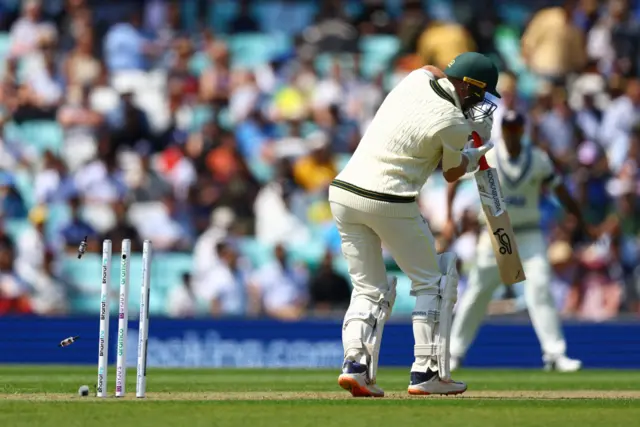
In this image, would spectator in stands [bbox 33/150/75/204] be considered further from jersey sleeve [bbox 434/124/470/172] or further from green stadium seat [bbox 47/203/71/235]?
jersey sleeve [bbox 434/124/470/172]

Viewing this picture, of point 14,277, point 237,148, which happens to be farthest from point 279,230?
point 14,277

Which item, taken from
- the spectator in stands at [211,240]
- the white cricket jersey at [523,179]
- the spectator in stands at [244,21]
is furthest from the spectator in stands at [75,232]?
the white cricket jersey at [523,179]

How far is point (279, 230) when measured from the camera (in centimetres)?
1479

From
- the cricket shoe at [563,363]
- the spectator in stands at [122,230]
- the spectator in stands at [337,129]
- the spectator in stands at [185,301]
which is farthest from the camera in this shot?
the spectator in stands at [337,129]

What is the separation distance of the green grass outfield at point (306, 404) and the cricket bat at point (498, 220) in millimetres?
718

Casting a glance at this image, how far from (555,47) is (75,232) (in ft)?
20.6

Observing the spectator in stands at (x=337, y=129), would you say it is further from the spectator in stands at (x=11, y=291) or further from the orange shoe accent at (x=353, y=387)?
the orange shoe accent at (x=353, y=387)

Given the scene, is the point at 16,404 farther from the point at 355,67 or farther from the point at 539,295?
the point at 355,67

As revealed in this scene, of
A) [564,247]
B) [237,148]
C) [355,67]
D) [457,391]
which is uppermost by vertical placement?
[355,67]

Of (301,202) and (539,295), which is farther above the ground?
(301,202)

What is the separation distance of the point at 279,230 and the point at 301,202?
1.53 ft

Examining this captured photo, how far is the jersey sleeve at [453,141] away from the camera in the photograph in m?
7.37

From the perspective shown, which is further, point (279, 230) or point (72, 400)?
point (279, 230)

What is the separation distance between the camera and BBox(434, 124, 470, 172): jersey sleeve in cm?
737
